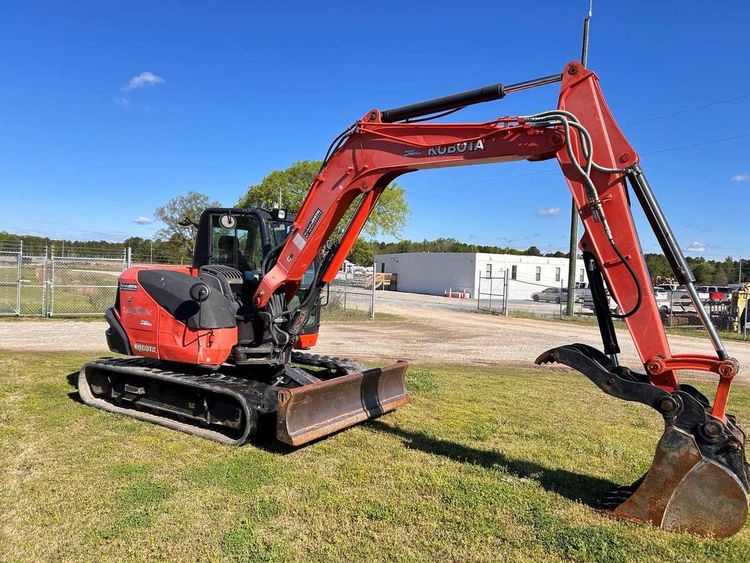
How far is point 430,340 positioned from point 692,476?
12187 mm

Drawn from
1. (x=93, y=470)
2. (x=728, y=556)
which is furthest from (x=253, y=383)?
(x=728, y=556)

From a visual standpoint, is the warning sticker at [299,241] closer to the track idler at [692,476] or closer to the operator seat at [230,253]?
the operator seat at [230,253]

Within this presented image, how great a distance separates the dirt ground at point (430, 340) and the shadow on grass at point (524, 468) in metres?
5.89

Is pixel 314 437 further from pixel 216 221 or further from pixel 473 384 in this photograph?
pixel 473 384

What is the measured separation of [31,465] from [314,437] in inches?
104

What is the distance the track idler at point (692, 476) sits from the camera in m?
4.17

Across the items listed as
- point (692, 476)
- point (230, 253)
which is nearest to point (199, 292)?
point (230, 253)

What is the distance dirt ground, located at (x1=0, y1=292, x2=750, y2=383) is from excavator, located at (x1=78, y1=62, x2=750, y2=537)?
5.46 meters

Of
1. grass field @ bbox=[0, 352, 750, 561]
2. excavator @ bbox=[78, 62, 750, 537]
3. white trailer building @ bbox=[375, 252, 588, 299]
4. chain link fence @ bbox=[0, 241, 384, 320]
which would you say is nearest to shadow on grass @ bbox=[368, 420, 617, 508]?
grass field @ bbox=[0, 352, 750, 561]

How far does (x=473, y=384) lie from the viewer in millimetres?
9625

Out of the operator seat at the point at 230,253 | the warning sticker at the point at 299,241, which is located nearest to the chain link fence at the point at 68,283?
the operator seat at the point at 230,253

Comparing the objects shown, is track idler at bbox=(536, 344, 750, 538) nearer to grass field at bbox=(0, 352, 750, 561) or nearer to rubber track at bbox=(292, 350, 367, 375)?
grass field at bbox=(0, 352, 750, 561)

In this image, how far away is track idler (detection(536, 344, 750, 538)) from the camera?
417cm

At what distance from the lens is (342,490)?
16.2 feet
